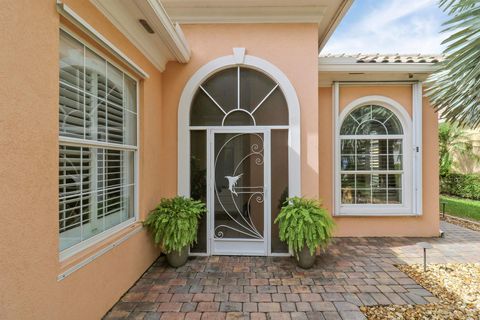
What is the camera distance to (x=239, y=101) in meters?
5.03

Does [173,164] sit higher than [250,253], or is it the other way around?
[173,164]

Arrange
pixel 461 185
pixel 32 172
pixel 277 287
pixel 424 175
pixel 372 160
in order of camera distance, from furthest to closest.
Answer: pixel 461 185, pixel 372 160, pixel 424 175, pixel 277 287, pixel 32 172

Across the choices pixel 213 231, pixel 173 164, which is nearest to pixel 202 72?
pixel 173 164

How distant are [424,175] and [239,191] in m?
4.63

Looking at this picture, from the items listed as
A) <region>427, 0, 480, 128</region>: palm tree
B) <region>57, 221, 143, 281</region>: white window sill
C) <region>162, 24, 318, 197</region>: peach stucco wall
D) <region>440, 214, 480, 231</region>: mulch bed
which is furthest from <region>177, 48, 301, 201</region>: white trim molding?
<region>440, 214, 480, 231</region>: mulch bed

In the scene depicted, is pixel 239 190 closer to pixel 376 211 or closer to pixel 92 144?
pixel 92 144

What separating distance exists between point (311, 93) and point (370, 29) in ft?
37.5

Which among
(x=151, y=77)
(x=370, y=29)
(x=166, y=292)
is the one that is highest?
(x=370, y=29)

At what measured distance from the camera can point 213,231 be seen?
5.05 metres

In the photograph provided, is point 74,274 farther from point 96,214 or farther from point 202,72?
point 202,72

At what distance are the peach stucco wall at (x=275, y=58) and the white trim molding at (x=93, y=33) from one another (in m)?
1.47

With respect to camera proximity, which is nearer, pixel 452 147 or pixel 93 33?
pixel 93 33

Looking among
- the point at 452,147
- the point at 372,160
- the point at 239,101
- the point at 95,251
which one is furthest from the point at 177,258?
the point at 452,147

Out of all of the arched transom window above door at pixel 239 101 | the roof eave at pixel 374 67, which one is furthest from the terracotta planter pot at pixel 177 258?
the roof eave at pixel 374 67
